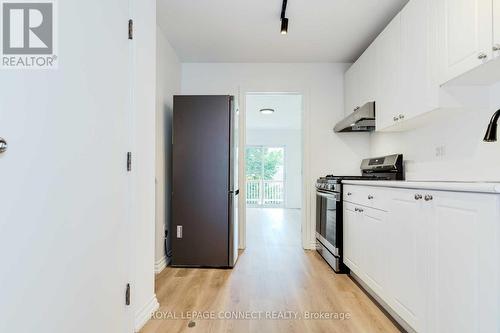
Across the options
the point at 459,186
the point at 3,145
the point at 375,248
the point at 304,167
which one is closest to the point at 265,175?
the point at 304,167

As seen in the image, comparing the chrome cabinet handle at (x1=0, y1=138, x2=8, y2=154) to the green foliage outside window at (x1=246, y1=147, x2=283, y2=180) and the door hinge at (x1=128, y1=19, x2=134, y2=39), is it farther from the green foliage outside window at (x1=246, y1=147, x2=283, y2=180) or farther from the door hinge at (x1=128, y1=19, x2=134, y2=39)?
the green foliage outside window at (x1=246, y1=147, x2=283, y2=180)

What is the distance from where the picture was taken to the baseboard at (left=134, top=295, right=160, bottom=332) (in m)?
1.80

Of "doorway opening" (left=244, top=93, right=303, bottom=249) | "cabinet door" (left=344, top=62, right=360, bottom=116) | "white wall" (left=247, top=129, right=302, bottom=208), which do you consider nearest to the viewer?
"cabinet door" (left=344, top=62, right=360, bottom=116)

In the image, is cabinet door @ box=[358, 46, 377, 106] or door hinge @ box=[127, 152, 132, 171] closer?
door hinge @ box=[127, 152, 132, 171]

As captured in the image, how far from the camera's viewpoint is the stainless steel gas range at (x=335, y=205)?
2920 millimetres

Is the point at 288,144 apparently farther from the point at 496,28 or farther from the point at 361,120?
the point at 496,28

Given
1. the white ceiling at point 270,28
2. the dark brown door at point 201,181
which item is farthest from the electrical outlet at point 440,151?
the dark brown door at point 201,181

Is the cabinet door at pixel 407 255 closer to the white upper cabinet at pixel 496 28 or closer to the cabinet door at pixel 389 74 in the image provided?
the white upper cabinet at pixel 496 28

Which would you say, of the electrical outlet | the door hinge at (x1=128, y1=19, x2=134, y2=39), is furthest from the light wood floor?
the door hinge at (x1=128, y1=19, x2=134, y2=39)

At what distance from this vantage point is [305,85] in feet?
12.8

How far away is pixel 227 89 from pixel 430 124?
2413 millimetres

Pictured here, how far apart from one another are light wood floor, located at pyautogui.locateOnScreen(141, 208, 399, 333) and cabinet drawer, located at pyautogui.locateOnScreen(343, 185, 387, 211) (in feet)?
2.43

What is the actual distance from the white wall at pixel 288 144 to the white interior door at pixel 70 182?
24.1 feet

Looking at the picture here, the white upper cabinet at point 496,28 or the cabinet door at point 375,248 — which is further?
the cabinet door at point 375,248
